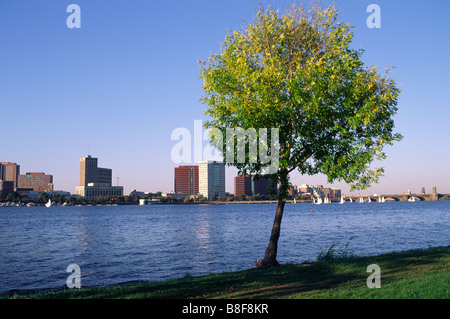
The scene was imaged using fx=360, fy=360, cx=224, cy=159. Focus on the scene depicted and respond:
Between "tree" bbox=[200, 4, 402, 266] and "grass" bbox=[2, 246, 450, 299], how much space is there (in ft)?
14.9

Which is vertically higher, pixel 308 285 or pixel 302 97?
pixel 302 97

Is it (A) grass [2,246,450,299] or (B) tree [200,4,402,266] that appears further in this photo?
(B) tree [200,4,402,266]

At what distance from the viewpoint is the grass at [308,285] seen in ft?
44.7

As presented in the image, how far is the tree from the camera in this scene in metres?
19.9

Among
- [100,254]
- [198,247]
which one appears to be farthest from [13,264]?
[198,247]

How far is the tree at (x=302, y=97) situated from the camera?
65.4 ft

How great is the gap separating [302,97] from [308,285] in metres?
9.64

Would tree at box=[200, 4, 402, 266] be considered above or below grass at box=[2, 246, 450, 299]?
above

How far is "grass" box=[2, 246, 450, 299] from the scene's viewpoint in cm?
1363

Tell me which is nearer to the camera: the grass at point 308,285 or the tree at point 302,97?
the grass at point 308,285

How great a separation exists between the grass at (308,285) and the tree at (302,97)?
4.55 m

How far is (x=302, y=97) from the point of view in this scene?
1955 centimetres

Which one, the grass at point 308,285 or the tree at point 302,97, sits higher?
the tree at point 302,97
